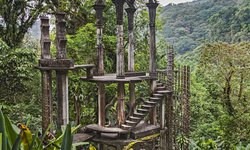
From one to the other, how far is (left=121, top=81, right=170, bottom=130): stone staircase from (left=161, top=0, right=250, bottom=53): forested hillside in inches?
560

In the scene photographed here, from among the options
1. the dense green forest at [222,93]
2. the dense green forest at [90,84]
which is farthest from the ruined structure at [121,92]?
the dense green forest at [222,93]

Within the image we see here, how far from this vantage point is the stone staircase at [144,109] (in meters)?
8.00

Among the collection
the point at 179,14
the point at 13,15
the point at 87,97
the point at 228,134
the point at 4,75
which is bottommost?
the point at 228,134

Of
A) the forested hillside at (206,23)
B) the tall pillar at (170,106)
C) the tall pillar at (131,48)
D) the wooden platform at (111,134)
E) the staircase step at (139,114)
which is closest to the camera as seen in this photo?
the wooden platform at (111,134)

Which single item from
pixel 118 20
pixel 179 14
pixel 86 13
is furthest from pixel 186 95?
pixel 179 14

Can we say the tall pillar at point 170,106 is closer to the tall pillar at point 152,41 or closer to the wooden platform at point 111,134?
the tall pillar at point 152,41

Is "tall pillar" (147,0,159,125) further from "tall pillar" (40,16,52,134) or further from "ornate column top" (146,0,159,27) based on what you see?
"tall pillar" (40,16,52,134)

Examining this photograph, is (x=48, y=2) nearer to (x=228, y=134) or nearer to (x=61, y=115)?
(x=61, y=115)

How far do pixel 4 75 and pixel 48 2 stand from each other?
4.65 m

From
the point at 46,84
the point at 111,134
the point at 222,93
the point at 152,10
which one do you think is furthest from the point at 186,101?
the point at 222,93

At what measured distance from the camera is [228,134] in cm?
1099

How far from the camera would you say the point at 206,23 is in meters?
34.0

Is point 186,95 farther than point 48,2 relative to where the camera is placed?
No

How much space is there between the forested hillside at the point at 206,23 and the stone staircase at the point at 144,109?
14237 mm
